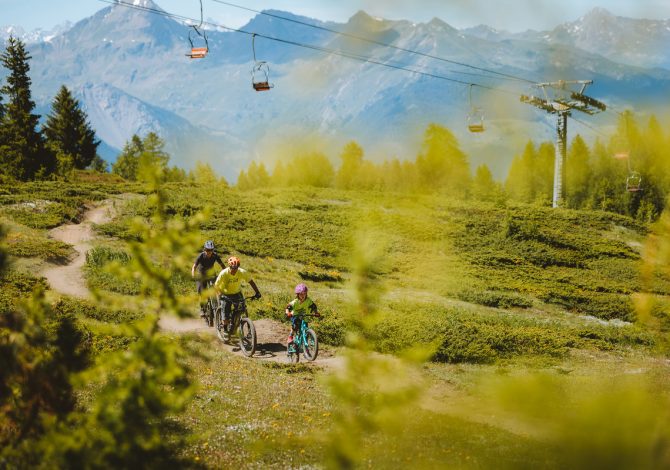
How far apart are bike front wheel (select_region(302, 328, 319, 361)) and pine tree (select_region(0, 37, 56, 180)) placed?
176 ft

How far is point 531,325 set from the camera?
27531 mm

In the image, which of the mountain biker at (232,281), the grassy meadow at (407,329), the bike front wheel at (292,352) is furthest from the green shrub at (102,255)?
the bike front wheel at (292,352)

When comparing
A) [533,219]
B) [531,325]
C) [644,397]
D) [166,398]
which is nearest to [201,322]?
[531,325]

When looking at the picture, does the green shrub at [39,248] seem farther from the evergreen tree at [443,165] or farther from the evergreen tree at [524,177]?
the evergreen tree at [524,177]

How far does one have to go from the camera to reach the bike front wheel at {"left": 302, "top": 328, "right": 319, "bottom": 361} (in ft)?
57.6

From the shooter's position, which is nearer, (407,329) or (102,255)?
(407,329)

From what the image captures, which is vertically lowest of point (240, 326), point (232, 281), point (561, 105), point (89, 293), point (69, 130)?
point (240, 326)

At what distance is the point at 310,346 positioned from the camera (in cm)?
1784

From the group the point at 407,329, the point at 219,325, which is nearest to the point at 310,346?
the point at 219,325

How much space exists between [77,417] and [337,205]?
52.3 m

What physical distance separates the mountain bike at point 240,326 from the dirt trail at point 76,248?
8688mm

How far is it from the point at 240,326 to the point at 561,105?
52.1 meters

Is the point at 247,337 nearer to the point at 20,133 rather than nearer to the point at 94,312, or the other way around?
the point at 94,312

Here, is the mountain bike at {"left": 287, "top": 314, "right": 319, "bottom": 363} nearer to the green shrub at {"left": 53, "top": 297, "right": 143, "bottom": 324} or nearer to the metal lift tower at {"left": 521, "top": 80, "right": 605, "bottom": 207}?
the green shrub at {"left": 53, "top": 297, "right": 143, "bottom": 324}
